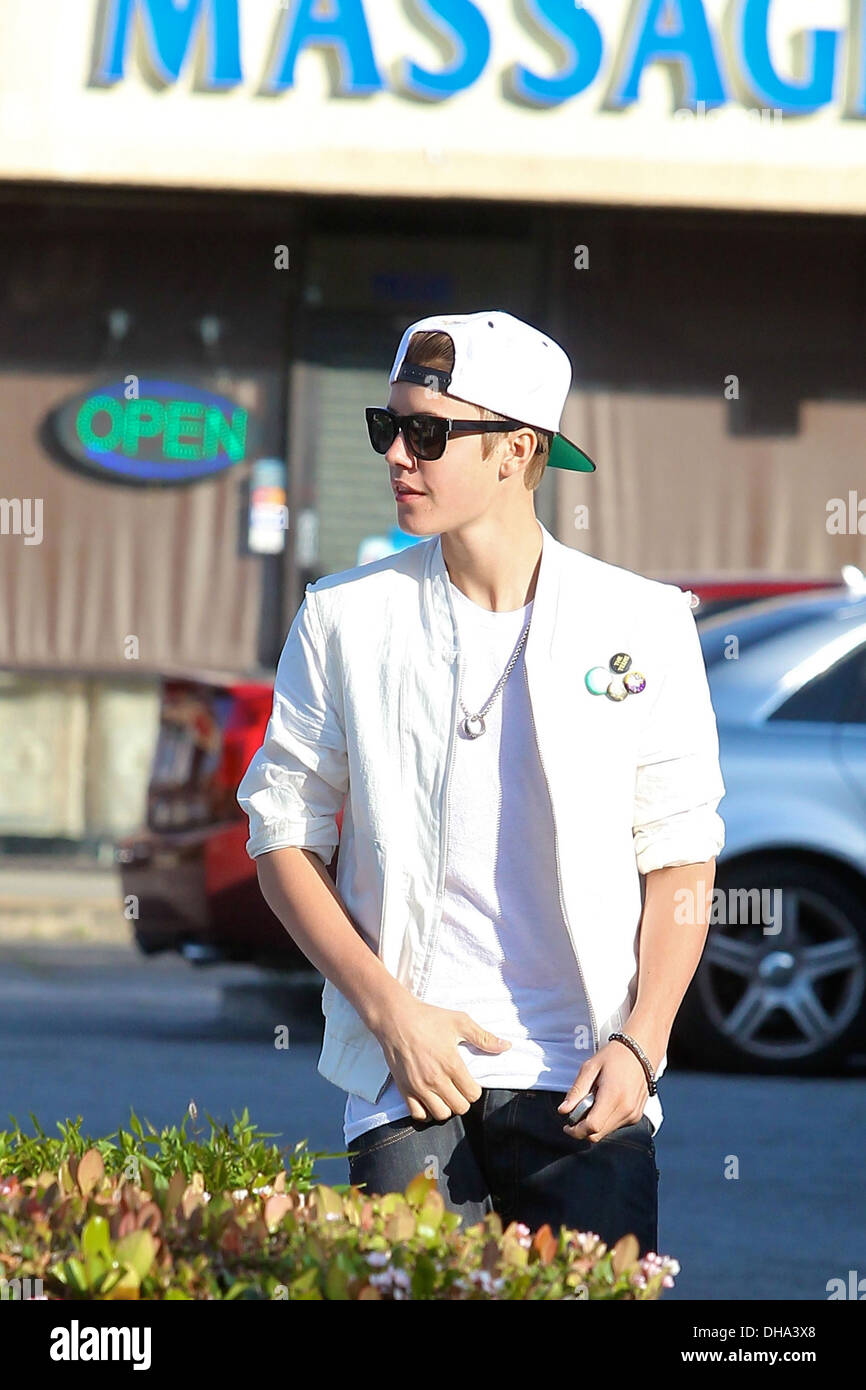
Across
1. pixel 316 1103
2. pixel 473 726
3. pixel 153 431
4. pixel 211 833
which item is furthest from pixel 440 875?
pixel 153 431

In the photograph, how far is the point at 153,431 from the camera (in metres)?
14.4

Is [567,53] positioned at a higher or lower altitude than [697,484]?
higher

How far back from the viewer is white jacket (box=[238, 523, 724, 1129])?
2693 millimetres

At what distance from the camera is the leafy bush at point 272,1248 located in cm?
203

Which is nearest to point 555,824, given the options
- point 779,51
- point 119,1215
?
point 119,1215

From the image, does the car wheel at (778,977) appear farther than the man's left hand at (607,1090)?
Yes

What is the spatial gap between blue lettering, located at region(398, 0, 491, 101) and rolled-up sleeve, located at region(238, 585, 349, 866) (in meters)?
11.1

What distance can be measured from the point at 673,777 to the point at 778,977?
206 inches

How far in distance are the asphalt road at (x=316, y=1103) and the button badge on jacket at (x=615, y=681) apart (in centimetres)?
256

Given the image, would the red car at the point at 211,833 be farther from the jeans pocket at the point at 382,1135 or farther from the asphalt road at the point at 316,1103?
the jeans pocket at the point at 382,1135

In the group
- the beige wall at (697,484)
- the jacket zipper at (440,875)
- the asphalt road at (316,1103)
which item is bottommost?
the asphalt road at (316,1103)

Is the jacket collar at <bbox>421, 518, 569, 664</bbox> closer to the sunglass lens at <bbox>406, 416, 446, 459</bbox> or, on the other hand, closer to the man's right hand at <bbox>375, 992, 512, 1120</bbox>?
the sunglass lens at <bbox>406, 416, 446, 459</bbox>

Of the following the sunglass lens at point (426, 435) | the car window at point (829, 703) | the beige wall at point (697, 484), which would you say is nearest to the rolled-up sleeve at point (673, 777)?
the sunglass lens at point (426, 435)

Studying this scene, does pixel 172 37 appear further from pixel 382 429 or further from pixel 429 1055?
pixel 429 1055
